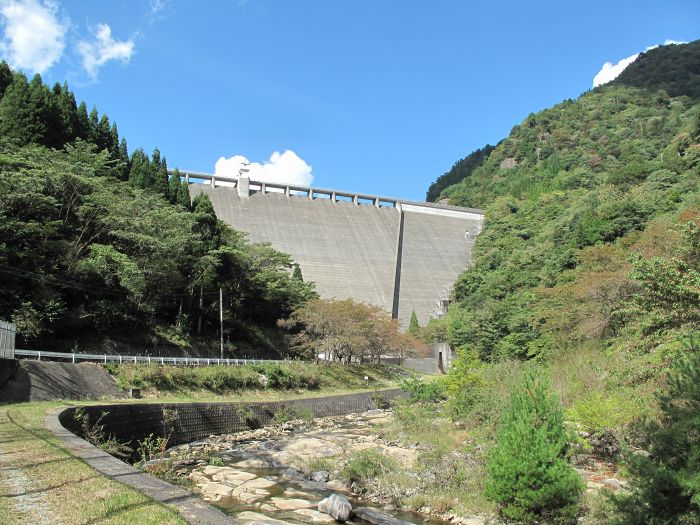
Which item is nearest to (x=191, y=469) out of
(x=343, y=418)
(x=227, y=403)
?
(x=227, y=403)

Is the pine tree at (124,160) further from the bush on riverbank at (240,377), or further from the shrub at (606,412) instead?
the shrub at (606,412)

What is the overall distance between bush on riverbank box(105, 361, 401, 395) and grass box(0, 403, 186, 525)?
12.8 metres

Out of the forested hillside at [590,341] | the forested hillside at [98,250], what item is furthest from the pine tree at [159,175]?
the forested hillside at [590,341]

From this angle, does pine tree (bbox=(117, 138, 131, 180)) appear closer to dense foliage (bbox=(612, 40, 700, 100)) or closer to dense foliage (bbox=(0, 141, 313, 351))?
dense foliage (bbox=(0, 141, 313, 351))

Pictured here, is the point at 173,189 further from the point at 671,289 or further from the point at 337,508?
the point at 671,289

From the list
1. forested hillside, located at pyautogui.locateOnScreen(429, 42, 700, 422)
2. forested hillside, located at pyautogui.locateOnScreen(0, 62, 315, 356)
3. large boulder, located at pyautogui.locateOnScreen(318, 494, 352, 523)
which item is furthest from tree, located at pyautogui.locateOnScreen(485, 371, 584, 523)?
forested hillside, located at pyautogui.locateOnScreen(0, 62, 315, 356)

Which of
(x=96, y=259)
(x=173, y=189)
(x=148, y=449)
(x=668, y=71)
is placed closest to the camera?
(x=148, y=449)

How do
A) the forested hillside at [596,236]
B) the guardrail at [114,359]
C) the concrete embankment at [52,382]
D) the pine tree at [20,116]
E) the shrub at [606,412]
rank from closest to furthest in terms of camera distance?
the shrub at [606,412], the forested hillside at [596,236], the concrete embankment at [52,382], the guardrail at [114,359], the pine tree at [20,116]

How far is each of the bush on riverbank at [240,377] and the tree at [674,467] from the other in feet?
56.7

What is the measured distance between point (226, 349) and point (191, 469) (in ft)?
66.2

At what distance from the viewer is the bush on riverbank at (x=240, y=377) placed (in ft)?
67.1

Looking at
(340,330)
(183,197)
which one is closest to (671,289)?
(340,330)

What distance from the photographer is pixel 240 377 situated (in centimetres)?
2534

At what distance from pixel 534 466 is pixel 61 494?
249 inches
